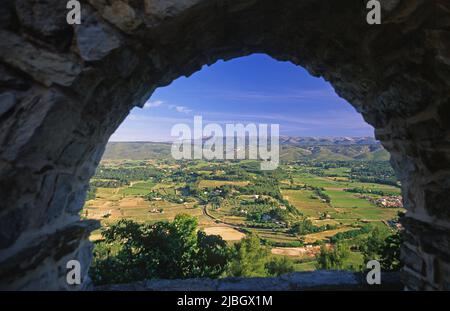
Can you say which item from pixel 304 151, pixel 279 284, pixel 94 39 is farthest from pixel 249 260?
pixel 304 151

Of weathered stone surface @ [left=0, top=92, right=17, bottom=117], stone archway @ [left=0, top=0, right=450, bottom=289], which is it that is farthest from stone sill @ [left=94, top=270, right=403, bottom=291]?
weathered stone surface @ [left=0, top=92, right=17, bottom=117]

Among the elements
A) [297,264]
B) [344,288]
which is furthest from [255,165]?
[344,288]

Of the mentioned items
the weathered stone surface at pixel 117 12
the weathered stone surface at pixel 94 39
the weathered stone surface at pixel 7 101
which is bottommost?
the weathered stone surface at pixel 7 101

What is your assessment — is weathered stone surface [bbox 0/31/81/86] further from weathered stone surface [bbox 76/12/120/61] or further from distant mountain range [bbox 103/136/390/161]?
distant mountain range [bbox 103/136/390/161]

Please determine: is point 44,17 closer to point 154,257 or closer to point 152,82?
point 152,82

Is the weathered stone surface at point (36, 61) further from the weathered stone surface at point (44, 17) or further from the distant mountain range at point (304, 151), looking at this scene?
the distant mountain range at point (304, 151)

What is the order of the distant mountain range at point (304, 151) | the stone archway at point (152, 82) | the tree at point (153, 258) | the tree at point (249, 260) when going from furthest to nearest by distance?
the distant mountain range at point (304, 151), the tree at point (249, 260), the tree at point (153, 258), the stone archway at point (152, 82)

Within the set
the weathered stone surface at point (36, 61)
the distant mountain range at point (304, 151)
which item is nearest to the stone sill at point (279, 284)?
the weathered stone surface at point (36, 61)
